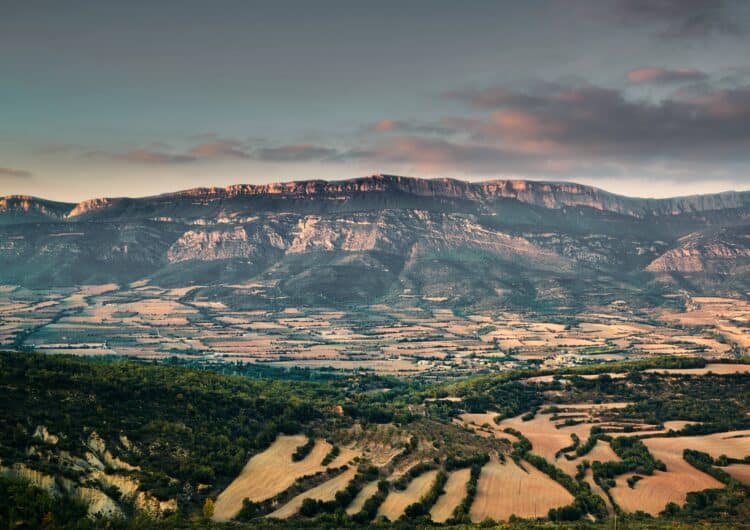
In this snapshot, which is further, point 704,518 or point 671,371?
point 671,371

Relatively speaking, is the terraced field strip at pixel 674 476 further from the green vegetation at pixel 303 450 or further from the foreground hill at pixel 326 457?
the green vegetation at pixel 303 450

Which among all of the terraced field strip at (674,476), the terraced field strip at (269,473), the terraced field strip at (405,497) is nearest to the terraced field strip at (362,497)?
the terraced field strip at (405,497)

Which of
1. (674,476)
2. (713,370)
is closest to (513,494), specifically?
(674,476)

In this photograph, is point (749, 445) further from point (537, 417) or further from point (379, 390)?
point (379, 390)

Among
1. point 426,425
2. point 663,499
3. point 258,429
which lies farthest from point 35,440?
point 663,499

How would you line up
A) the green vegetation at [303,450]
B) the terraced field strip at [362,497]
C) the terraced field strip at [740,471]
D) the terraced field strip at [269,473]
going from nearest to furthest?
the terraced field strip at [269,473]
the terraced field strip at [362,497]
the green vegetation at [303,450]
the terraced field strip at [740,471]

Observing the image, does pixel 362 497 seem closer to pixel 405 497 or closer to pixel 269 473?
pixel 405 497
